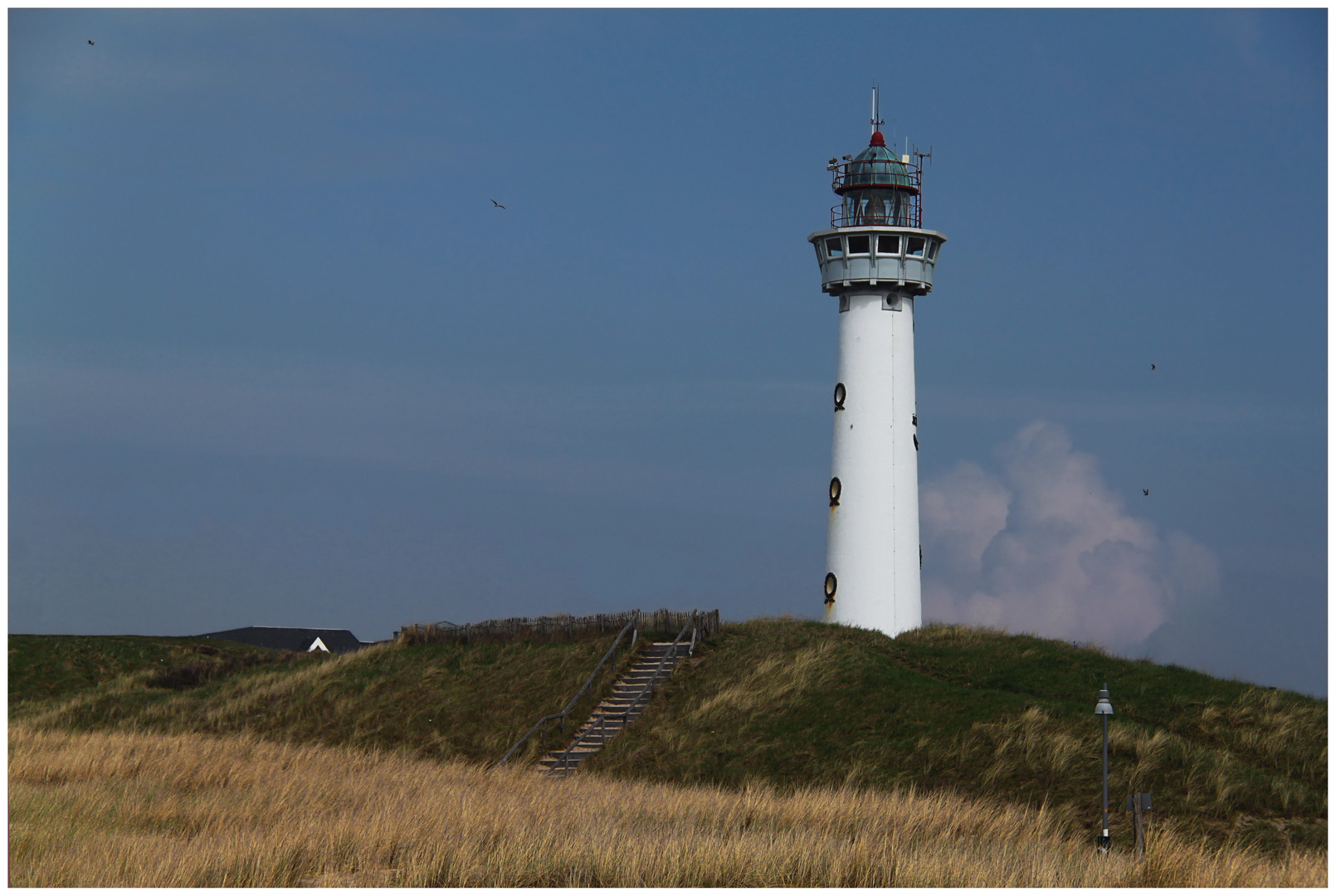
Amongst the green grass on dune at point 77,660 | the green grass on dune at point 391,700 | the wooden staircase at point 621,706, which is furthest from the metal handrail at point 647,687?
the green grass on dune at point 77,660

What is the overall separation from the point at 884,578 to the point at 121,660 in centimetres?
3221

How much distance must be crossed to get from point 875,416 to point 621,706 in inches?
511

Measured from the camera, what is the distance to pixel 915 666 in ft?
126

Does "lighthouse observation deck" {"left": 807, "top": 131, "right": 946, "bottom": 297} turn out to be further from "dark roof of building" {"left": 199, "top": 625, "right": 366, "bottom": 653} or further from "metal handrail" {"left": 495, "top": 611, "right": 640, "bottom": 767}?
"dark roof of building" {"left": 199, "top": 625, "right": 366, "bottom": 653}

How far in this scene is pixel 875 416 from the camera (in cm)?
4347

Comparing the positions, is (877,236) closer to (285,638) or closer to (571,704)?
(571,704)

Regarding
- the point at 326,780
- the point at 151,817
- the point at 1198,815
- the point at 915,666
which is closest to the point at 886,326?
the point at 915,666

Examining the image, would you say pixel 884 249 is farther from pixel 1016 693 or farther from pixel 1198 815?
pixel 1198 815

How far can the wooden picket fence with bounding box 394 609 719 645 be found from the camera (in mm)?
41438

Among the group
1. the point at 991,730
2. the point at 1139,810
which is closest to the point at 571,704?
the point at 991,730

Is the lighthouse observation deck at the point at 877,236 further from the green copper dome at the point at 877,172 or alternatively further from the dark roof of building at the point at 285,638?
the dark roof of building at the point at 285,638

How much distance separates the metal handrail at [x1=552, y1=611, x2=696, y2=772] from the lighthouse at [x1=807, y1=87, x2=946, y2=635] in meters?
5.32

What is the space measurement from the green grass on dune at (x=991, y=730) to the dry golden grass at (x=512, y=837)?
8.50 feet

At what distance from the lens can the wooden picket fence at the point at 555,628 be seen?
41438 mm
